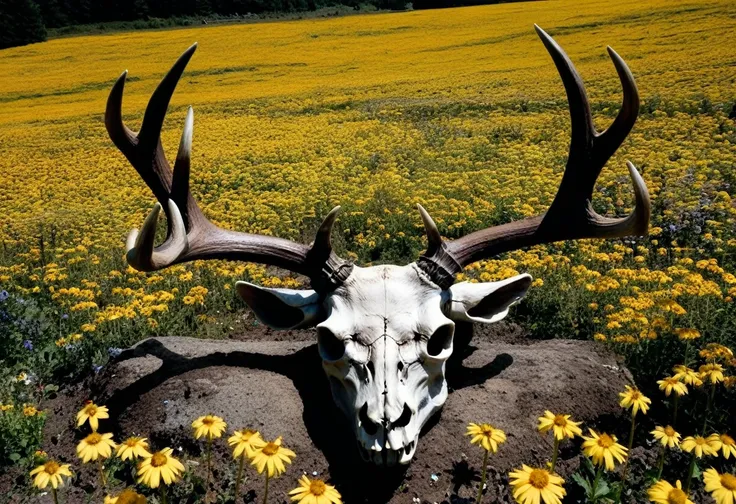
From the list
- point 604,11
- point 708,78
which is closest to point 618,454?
point 708,78

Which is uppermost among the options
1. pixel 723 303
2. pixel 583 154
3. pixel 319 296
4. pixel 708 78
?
pixel 583 154

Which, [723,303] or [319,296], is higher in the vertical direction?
[319,296]

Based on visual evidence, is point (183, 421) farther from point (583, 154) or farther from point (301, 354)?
point (583, 154)

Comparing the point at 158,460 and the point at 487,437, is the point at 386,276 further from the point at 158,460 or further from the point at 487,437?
the point at 158,460

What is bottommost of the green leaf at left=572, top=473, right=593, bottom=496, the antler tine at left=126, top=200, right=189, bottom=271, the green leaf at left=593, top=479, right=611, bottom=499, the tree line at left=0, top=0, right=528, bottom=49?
the tree line at left=0, top=0, right=528, bottom=49

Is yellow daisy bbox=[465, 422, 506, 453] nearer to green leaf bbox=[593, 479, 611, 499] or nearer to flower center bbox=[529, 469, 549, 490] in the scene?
flower center bbox=[529, 469, 549, 490]

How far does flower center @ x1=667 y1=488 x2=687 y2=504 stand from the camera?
261 cm

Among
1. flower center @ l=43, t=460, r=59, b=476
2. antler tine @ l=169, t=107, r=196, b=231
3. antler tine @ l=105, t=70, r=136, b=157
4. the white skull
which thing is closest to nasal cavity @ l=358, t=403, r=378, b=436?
the white skull

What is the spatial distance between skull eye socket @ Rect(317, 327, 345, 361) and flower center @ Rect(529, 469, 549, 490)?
62.7 inches

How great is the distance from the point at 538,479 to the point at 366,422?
3.65 ft

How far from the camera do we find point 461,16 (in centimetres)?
3928

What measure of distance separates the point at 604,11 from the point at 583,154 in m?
29.3

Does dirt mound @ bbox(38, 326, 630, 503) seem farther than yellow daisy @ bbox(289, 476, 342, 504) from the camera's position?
Yes

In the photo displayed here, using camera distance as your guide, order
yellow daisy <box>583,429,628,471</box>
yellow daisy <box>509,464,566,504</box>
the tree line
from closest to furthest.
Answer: yellow daisy <box>509,464,566,504</box>, yellow daisy <box>583,429,628,471</box>, the tree line
